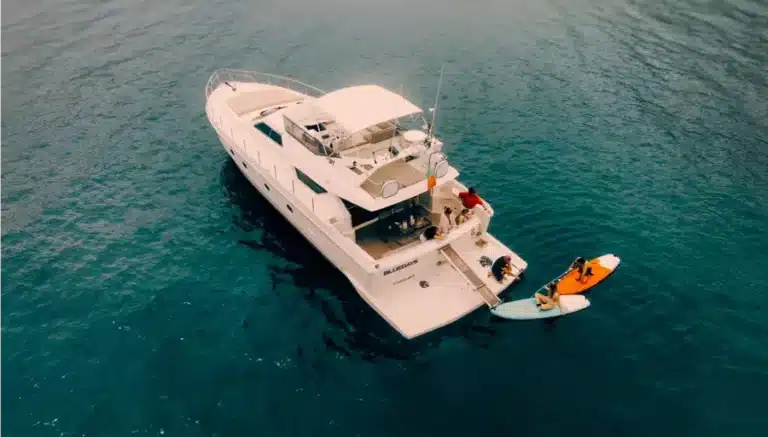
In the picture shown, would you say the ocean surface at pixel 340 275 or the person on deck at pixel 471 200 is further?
the person on deck at pixel 471 200

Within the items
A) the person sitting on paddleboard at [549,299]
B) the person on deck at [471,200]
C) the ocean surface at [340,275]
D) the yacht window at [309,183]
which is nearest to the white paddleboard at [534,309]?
the person sitting on paddleboard at [549,299]

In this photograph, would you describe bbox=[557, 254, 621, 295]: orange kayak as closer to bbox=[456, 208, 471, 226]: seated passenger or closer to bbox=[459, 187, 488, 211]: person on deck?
bbox=[459, 187, 488, 211]: person on deck

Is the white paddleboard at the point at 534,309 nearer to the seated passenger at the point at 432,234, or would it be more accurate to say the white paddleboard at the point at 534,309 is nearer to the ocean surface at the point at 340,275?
the ocean surface at the point at 340,275

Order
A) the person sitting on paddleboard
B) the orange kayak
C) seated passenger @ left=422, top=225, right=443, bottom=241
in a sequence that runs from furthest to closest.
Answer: the orange kayak → seated passenger @ left=422, top=225, right=443, bottom=241 → the person sitting on paddleboard

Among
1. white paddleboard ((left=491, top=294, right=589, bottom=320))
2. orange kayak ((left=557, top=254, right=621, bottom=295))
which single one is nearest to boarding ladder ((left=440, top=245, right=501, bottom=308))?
white paddleboard ((left=491, top=294, right=589, bottom=320))

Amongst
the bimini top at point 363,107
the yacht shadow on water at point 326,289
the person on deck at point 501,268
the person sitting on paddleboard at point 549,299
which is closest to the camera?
the yacht shadow on water at point 326,289

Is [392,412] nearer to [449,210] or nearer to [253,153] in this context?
[449,210]
